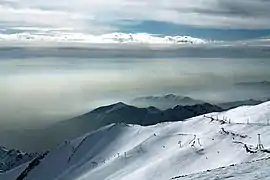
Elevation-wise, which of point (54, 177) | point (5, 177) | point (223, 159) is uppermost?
point (223, 159)

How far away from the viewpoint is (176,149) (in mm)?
46594

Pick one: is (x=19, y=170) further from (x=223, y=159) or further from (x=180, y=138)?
(x=223, y=159)

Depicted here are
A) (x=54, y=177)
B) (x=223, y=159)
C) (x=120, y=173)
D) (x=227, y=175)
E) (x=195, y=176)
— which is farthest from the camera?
(x=54, y=177)

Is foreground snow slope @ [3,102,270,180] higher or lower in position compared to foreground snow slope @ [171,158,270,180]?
lower

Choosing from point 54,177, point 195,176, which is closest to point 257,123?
point 195,176

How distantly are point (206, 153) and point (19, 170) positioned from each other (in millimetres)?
79788

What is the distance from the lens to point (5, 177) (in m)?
109

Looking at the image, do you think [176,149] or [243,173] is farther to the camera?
[176,149]

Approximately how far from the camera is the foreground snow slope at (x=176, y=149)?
3781 cm

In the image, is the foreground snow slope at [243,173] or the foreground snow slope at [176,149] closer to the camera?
the foreground snow slope at [243,173]

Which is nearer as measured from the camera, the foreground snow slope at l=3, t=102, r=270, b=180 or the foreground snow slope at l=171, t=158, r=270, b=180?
the foreground snow slope at l=171, t=158, r=270, b=180

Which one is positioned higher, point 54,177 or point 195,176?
point 195,176

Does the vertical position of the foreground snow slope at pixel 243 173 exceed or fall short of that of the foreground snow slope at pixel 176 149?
it exceeds it

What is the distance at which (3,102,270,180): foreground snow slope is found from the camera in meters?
37.8
